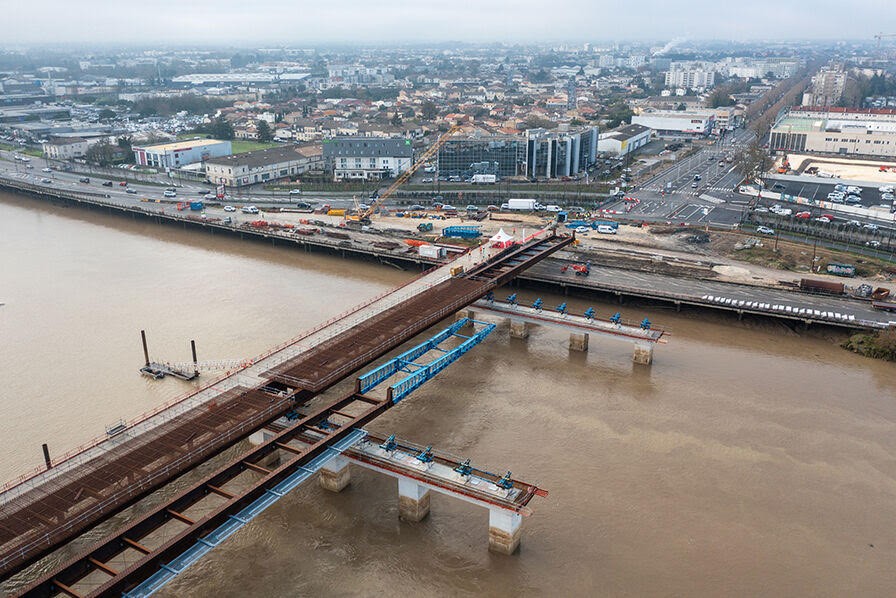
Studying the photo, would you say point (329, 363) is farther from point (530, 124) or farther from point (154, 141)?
point (530, 124)

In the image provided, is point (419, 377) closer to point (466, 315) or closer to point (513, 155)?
point (466, 315)

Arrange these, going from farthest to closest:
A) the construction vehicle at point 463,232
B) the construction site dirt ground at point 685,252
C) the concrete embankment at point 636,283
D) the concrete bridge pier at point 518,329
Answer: the construction vehicle at point 463,232, the construction site dirt ground at point 685,252, the concrete embankment at point 636,283, the concrete bridge pier at point 518,329

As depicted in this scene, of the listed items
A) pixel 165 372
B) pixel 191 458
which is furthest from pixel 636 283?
pixel 191 458

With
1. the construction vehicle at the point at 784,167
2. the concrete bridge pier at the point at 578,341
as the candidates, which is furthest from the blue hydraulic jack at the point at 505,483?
the construction vehicle at the point at 784,167

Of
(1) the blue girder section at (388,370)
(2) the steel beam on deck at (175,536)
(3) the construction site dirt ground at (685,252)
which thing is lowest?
(3) the construction site dirt ground at (685,252)

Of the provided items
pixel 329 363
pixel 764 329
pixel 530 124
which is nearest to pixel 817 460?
pixel 764 329

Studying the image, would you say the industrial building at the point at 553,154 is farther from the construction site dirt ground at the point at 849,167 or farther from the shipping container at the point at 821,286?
the shipping container at the point at 821,286
